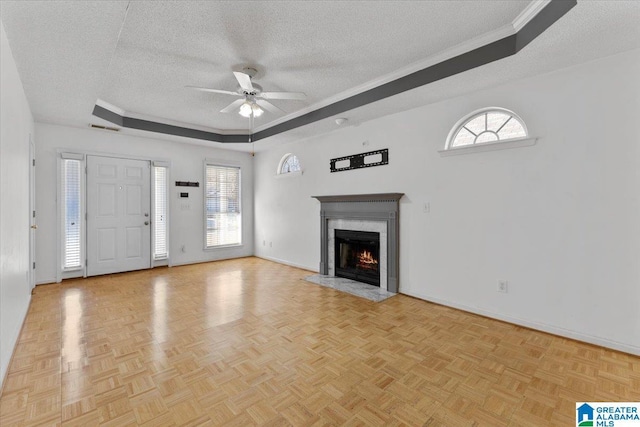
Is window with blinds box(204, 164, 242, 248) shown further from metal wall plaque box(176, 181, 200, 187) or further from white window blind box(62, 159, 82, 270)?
white window blind box(62, 159, 82, 270)

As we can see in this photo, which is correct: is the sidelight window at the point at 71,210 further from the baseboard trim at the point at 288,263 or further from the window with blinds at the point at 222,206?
the baseboard trim at the point at 288,263

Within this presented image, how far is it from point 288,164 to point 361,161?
2.15 metres

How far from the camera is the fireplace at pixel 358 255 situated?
14.9ft

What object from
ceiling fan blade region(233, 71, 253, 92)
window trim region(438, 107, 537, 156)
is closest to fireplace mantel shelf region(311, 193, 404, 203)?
window trim region(438, 107, 537, 156)

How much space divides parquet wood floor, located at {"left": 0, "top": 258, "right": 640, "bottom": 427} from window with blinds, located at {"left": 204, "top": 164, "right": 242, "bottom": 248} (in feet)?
10.2

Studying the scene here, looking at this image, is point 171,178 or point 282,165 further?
point 282,165

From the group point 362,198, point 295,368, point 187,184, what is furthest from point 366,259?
point 187,184

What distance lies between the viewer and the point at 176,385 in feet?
6.70

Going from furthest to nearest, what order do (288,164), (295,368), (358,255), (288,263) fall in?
(288,164) → (288,263) → (358,255) → (295,368)

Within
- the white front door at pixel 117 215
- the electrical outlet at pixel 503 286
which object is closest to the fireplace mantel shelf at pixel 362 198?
the electrical outlet at pixel 503 286

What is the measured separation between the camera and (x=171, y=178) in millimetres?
5992

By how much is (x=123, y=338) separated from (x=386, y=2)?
12.3 ft

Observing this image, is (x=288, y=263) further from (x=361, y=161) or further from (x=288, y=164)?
(x=361, y=161)

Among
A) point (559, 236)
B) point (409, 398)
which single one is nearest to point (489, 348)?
point (409, 398)
